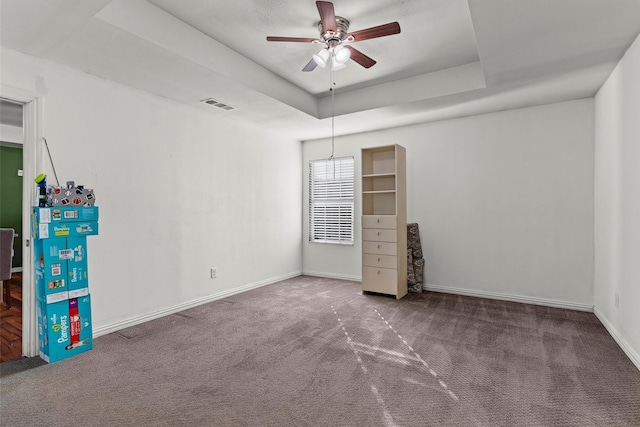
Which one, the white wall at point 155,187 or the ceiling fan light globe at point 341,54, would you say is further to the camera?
the white wall at point 155,187

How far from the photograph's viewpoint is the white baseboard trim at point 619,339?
2.51 meters

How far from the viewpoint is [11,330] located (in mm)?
3234

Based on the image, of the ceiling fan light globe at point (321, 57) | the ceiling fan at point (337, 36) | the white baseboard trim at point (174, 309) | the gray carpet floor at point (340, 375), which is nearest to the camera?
the gray carpet floor at point (340, 375)

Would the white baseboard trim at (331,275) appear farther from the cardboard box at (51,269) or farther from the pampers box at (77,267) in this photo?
the cardboard box at (51,269)

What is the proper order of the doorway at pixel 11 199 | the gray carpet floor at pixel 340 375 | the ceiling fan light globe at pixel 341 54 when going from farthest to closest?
1. the doorway at pixel 11 199
2. the ceiling fan light globe at pixel 341 54
3. the gray carpet floor at pixel 340 375

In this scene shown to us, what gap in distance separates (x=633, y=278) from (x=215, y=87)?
13.2ft

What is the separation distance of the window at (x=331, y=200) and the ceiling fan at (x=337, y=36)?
8.73 feet

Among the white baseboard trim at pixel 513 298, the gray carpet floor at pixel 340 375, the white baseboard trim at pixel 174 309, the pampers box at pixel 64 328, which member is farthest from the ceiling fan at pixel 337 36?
the white baseboard trim at pixel 513 298

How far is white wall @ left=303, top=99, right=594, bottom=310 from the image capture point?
12.9 feet

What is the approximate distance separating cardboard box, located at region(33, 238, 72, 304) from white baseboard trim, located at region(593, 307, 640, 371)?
4.36 meters

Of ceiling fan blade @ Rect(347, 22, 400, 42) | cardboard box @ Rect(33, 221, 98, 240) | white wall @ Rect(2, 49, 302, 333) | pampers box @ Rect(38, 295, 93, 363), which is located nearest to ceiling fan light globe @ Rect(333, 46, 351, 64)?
ceiling fan blade @ Rect(347, 22, 400, 42)

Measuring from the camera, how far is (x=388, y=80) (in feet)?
13.4

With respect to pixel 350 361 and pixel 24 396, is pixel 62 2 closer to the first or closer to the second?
pixel 24 396

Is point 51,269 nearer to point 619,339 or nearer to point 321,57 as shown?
point 321,57
